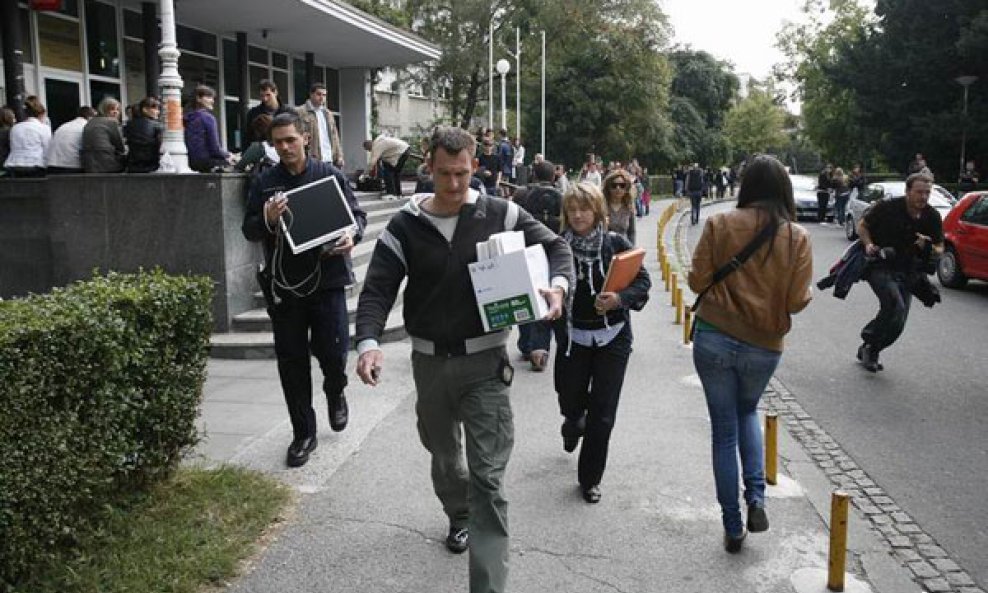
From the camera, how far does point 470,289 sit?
3768 mm

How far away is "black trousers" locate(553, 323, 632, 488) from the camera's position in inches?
198

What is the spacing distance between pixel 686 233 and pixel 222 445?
2157 cm

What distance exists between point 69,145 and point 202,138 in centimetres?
196

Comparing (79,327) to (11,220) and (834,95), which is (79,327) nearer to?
(11,220)

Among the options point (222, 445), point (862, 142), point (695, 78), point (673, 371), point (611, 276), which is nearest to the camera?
point (611, 276)

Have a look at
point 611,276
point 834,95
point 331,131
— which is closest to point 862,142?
point 834,95

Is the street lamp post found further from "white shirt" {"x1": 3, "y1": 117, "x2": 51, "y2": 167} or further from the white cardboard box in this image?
the white cardboard box

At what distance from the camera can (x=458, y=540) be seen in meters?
4.36

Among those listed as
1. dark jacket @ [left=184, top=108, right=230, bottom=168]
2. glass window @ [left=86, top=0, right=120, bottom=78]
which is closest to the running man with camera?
dark jacket @ [left=184, top=108, right=230, bottom=168]

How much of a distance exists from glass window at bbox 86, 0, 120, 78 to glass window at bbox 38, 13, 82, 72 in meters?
0.30

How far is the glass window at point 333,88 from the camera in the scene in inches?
1003

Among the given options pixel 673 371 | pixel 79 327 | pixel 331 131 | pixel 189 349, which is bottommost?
pixel 673 371

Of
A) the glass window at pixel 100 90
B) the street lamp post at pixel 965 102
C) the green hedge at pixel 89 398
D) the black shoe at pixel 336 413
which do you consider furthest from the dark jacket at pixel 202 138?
the street lamp post at pixel 965 102

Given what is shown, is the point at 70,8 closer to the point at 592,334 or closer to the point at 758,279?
the point at 592,334
